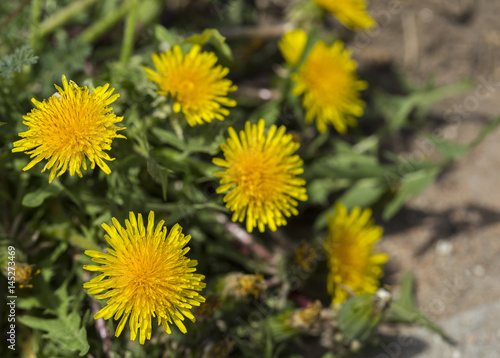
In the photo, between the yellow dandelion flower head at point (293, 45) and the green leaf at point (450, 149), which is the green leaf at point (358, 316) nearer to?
the green leaf at point (450, 149)

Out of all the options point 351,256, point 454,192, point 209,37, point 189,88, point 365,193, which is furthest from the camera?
point 454,192

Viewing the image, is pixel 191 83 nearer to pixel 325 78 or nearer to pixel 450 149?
pixel 325 78

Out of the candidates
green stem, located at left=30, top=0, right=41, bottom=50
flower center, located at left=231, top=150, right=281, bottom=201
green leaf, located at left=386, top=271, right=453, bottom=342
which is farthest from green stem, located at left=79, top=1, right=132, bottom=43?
green leaf, located at left=386, top=271, right=453, bottom=342

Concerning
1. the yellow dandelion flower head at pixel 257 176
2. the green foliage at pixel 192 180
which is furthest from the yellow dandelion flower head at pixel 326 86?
the yellow dandelion flower head at pixel 257 176

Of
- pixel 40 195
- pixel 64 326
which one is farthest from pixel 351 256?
pixel 40 195

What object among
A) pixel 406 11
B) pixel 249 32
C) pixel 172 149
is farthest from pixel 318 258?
pixel 406 11

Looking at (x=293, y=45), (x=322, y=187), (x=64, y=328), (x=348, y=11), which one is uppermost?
Answer: (x=348, y=11)

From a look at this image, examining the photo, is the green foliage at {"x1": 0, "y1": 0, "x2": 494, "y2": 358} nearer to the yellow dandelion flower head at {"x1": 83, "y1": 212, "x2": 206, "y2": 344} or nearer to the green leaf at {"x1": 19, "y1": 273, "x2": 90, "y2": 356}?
the green leaf at {"x1": 19, "y1": 273, "x2": 90, "y2": 356}
